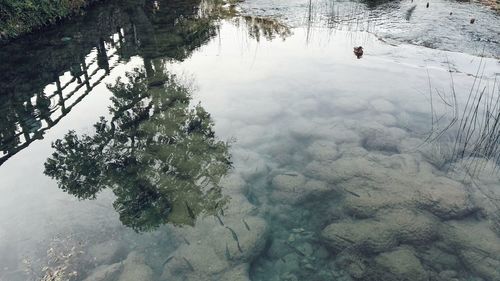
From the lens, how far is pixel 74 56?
12.7 metres

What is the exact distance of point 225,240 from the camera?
574cm

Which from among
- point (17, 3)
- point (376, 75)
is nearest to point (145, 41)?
point (17, 3)

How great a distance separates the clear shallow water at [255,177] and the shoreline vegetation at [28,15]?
9.44 feet

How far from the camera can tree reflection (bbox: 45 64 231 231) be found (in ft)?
21.3

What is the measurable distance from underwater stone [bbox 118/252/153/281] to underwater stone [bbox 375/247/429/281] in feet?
11.1

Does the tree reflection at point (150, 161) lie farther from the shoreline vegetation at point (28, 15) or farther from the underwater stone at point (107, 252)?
the shoreline vegetation at point (28, 15)

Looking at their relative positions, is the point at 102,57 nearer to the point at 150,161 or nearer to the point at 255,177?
the point at 150,161

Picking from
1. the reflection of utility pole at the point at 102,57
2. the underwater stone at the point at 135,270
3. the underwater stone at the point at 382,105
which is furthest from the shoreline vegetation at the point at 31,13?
the underwater stone at the point at 135,270

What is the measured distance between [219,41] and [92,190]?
842 centimetres

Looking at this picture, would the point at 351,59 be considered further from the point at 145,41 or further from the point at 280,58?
the point at 145,41

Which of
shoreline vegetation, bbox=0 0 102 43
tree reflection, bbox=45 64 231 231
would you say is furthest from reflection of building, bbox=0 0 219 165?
tree reflection, bbox=45 64 231 231

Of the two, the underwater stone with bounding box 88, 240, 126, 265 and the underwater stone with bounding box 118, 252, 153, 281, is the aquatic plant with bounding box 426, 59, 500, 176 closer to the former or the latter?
the underwater stone with bounding box 118, 252, 153, 281

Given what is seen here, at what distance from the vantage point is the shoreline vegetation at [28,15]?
1302cm

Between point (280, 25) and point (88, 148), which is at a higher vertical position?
point (280, 25)
